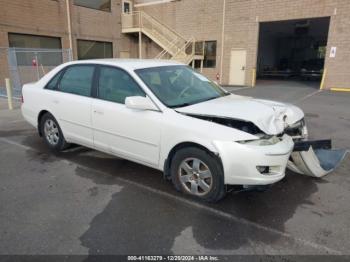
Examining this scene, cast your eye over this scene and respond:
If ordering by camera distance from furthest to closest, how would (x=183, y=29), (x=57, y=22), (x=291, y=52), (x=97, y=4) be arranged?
(x=291, y=52), (x=183, y=29), (x=97, y=4), (x=57, y=22)

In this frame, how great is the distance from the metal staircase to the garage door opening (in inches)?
287

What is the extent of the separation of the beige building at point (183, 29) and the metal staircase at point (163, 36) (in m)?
0.07

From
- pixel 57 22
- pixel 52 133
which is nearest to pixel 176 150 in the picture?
pixel 52 133

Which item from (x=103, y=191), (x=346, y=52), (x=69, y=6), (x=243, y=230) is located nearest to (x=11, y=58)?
(x=69, y=6)

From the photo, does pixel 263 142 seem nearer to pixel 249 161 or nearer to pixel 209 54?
pixel 249 161

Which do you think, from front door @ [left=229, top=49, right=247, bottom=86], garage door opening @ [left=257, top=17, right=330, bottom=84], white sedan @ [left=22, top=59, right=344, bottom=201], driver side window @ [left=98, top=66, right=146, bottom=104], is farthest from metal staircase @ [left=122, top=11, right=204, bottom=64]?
driver side window @ [left=98, top=66, right=146, bottom=104]

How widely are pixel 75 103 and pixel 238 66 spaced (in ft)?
51.7

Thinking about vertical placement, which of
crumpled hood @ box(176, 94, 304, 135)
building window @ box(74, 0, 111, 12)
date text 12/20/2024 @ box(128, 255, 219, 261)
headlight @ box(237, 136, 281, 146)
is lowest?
date text 12/20/2024 @ box(128, 255, 219, 261)

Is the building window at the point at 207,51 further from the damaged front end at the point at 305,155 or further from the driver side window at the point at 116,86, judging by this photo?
the driver side window at the point at 116,86

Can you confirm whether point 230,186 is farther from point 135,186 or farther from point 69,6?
point 69,6

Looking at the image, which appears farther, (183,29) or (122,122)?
(183,29)

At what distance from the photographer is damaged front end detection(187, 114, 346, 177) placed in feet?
10.8

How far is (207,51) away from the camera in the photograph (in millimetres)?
19844

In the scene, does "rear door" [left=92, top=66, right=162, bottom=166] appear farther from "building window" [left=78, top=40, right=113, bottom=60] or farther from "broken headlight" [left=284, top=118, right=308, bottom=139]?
"building window" [left=78, top=40, right=113, bottom=60]
